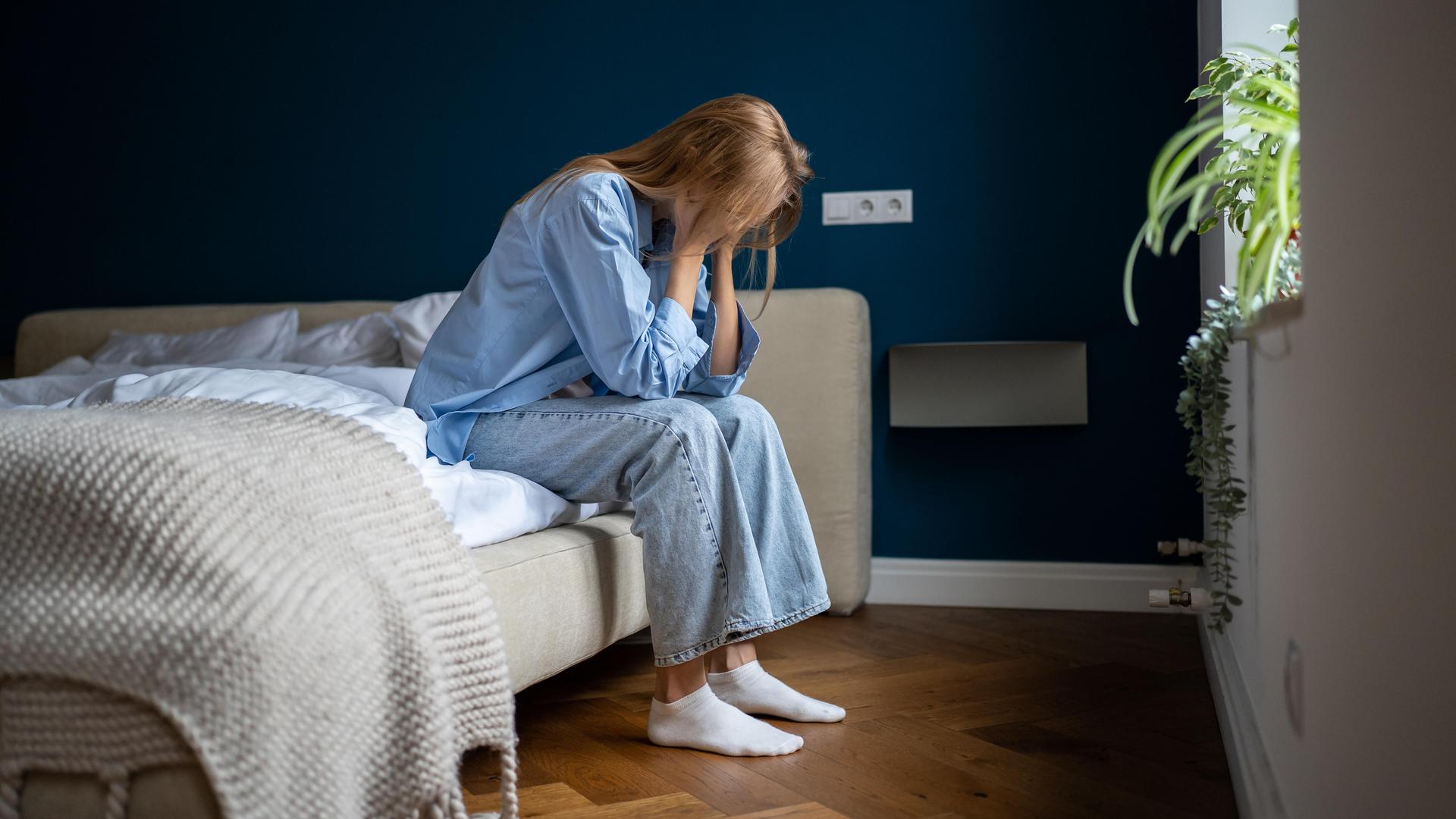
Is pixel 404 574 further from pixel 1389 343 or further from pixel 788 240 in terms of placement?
pixel 788 240

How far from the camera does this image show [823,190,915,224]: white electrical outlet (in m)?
2.87

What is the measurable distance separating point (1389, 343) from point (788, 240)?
2312 mm

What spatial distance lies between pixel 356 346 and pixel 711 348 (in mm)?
1145

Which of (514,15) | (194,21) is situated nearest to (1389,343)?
(514,15)

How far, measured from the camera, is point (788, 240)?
2938mm

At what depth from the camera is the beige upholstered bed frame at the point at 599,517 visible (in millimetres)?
971

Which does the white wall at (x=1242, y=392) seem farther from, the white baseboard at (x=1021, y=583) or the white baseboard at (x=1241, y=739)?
the white baseboard at (x=1021, y=583)

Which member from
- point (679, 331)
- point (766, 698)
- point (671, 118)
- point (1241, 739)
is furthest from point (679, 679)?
point (671, 118)

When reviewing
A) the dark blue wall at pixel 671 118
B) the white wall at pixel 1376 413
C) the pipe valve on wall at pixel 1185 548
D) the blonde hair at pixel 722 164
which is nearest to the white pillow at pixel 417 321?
the dark blue wall at pixel 671 118

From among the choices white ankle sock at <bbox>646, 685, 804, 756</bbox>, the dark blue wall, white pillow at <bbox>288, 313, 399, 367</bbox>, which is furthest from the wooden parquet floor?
white pillow at <bbox>288, 313, 399, 367</bbox>

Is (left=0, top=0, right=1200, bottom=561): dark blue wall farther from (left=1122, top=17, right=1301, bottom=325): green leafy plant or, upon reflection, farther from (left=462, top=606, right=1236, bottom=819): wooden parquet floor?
(left=1122, top=17, right=1301, bottom=325): green leafy plant

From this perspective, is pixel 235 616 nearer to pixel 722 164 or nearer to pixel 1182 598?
pixel 722 164

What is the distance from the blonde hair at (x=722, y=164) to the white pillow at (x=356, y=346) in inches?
41.7

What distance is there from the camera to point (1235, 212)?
1.54 metres
